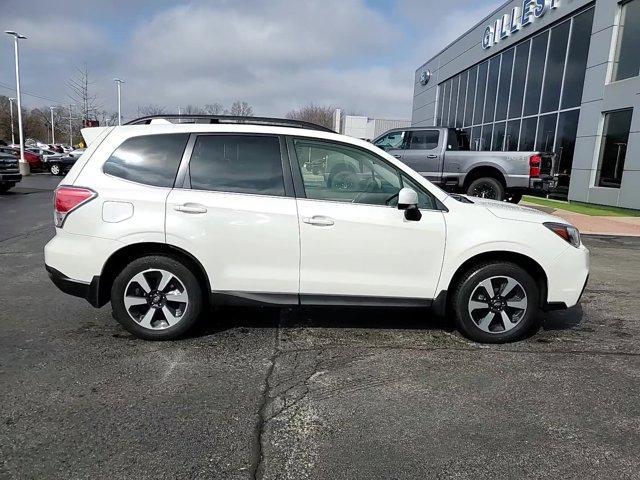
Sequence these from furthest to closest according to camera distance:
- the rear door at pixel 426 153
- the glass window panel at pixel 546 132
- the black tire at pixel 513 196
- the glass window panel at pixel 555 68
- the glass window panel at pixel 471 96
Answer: the glass window panel at pixel 471 96 → the glass window panel at pixel 546 132 → the glass window panel at pixel 555 68 → the rear door at pixel 426 153 → the black tire at pixel 513 196

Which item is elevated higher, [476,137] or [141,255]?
[476,137]

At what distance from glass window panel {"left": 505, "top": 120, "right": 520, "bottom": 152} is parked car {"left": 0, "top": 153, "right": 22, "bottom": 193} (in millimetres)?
19565

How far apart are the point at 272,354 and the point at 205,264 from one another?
0.92 m

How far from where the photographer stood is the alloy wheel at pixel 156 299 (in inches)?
161

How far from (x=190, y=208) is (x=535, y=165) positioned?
10.3 metres

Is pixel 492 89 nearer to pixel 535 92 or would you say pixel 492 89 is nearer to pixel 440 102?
pixel 535 92

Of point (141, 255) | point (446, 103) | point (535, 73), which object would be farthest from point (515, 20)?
point (141, 255)

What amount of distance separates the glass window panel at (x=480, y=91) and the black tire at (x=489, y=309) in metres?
23.0

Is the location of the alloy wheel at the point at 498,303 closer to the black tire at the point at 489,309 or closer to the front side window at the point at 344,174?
the black tire at the point at 489,309

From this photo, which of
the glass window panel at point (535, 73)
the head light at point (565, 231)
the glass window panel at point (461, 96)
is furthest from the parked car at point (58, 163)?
the head light at point (565, 231)

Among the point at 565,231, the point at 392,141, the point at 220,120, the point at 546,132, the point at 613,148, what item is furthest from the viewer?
the point at 546,132

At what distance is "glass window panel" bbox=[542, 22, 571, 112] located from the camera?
731 inches

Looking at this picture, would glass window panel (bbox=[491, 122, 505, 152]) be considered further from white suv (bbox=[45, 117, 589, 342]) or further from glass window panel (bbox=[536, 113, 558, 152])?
white suv (bbox=[45, 117, 589, 342])

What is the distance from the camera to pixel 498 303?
4250mm
